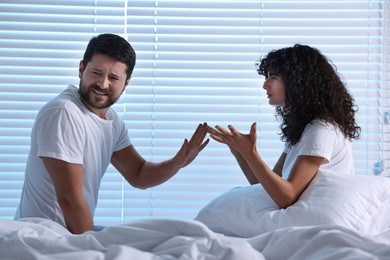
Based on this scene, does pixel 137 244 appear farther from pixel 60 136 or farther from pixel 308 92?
pixel 308 92

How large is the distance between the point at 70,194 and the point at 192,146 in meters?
0.61

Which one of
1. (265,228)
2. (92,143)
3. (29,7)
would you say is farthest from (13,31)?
(265,228)

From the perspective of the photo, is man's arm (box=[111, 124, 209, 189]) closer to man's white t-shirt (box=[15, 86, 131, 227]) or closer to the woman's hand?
man's white t-shirt (box=[15, 86, 131, 227])

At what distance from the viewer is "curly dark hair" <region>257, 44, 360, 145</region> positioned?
7.91ft

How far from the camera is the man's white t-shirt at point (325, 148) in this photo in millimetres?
2264

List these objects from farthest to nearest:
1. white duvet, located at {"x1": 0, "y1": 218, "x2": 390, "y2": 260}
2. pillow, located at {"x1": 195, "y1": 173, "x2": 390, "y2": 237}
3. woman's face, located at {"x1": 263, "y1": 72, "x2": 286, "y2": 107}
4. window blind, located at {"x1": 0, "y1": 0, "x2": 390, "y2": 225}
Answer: window blind, located at {"x1": 0, "y1": 0, "x2": 390, "y2": 225} → woman's face, located at {"x1": 263, "y1": 72, "x2": 286, "y2": 107} → pillow, located at {"x1": 195, "y1": 173, "x2": 390, "y2": 237} → white duvet, located at {"x1": 0, "y1": 218, "x2": 390, "y2": 260}

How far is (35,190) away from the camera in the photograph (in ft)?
7.59

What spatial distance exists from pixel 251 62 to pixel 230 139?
3.74 ft

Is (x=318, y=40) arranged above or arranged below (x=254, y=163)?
above

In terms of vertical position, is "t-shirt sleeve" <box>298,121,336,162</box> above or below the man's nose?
below

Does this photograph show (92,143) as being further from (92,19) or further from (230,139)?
(92,19)

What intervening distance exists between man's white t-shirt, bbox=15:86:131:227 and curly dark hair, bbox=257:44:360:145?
72 cm

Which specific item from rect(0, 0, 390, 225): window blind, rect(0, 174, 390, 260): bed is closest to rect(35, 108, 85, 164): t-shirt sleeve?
rect(0, 174, 390, 260): bed

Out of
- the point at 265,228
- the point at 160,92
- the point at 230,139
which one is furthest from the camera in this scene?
the point at 160,92
